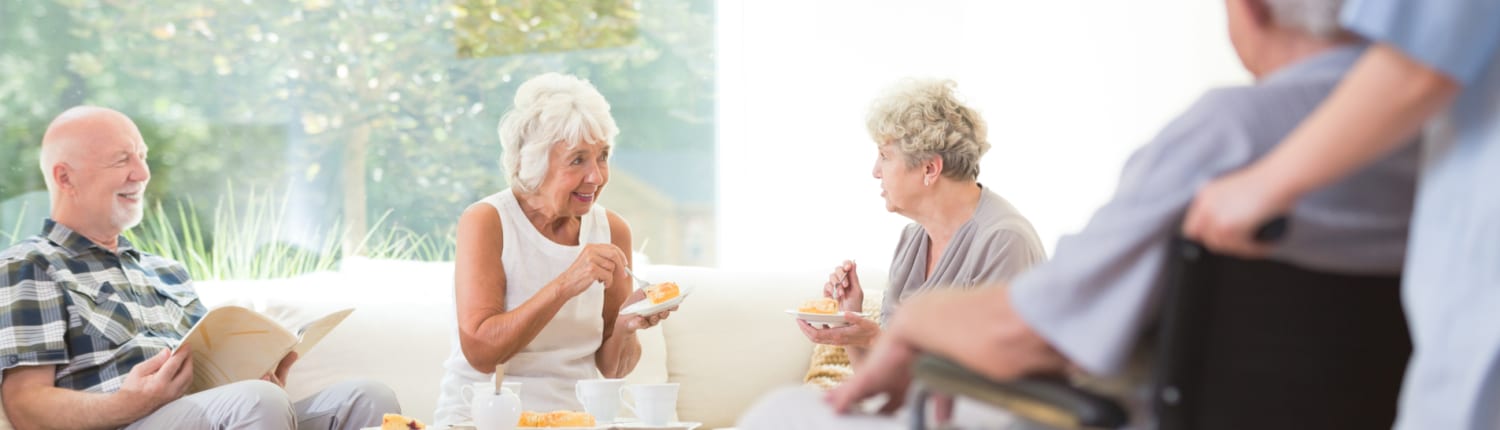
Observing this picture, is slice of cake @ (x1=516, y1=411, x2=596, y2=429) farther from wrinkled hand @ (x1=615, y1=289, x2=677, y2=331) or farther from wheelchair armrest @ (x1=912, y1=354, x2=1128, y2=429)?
wheelchair armrest @ (x1=912, y1=354, x2=1128, y2=429)

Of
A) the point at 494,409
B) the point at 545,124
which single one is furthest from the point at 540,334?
the point at 494,409

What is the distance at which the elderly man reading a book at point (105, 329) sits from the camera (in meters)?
2.73

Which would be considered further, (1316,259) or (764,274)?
(764,274)

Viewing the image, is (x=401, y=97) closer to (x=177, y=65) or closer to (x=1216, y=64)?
(x=177, y=65)

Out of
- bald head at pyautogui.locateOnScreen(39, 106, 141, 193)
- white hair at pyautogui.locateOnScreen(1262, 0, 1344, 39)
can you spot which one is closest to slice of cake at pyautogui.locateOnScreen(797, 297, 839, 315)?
white hair at pyautogui.locateOnScreen(1262, 0, 1344, 39)

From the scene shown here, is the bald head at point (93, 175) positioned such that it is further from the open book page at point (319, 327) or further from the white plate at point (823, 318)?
the white plate at point (823, 318)

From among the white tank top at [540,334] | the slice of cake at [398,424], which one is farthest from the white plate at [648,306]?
the slice of cake at [398,424]

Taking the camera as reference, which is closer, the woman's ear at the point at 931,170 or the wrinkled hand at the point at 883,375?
the wrinkled hand at the point at 883,375

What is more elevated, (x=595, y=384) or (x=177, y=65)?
(x=177, y=65)

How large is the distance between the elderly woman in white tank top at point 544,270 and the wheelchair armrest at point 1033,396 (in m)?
1.68

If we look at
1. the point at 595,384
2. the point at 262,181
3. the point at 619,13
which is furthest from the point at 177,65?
the point at 595,384

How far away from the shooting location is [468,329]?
9.35ft

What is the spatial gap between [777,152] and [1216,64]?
2.30 metres

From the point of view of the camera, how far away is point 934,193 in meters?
2.79
